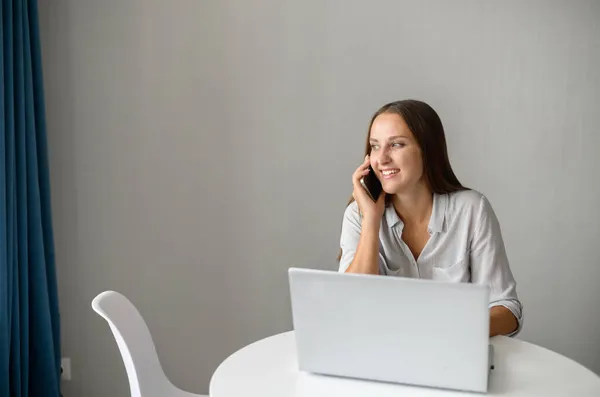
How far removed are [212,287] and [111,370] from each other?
0.54 m

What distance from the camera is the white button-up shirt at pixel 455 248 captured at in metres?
2.28

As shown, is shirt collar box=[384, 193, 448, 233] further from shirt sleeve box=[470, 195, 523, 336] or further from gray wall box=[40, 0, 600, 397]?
gray wall box=[40, 0, 600, 397]

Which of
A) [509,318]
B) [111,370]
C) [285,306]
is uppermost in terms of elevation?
[509,318]

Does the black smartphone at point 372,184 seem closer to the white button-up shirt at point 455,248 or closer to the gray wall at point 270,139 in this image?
the white button-up shirt at point 455,248

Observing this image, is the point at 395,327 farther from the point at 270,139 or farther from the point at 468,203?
the point at 270,139

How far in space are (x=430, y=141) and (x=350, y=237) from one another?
0.38 meters

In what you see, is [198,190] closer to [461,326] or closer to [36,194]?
[36,194]

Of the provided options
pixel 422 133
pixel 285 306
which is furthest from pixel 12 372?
pixel 422 133

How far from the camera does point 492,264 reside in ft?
7.46

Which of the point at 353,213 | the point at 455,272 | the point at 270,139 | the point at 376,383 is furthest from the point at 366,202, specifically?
the point at 270,139

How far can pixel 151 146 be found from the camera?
3123 millimetres

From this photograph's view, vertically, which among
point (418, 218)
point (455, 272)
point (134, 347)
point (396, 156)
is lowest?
point (134, 347)

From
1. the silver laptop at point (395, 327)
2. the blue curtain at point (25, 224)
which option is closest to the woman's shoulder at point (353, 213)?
the silver laptop at point (395, 327)

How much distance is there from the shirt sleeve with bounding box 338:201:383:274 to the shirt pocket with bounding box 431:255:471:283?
0.57ft
